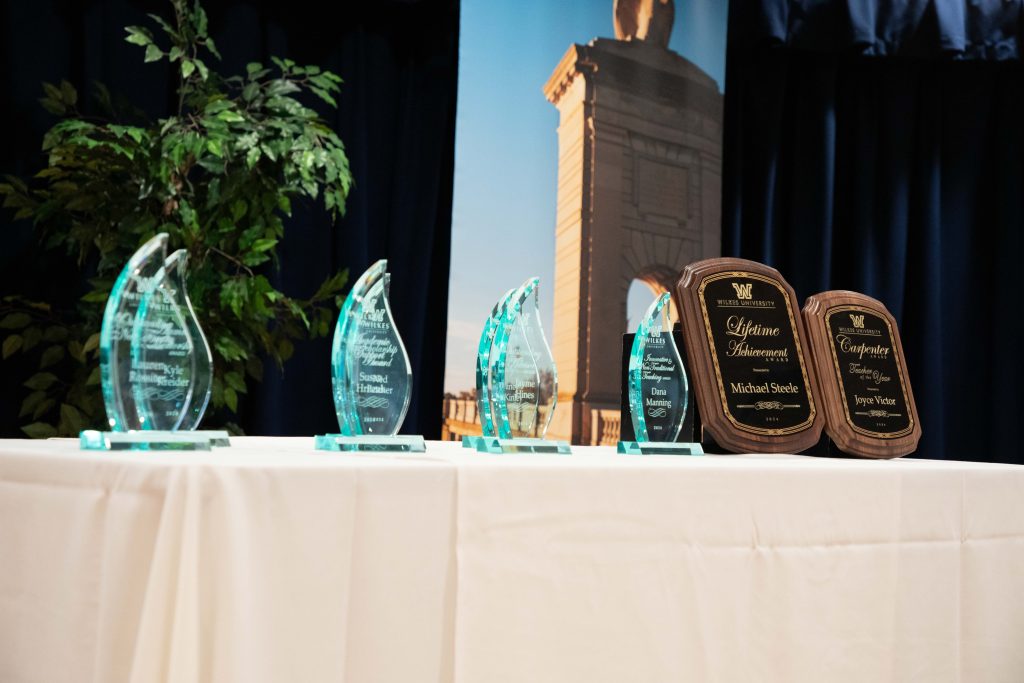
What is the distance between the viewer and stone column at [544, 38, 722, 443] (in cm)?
341

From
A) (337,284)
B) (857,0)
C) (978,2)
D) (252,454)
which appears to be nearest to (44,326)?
(337,284)

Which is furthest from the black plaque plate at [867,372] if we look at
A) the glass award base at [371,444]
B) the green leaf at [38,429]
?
the green leaf at [38,429]

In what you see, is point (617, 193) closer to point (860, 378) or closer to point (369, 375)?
point (860, 378)

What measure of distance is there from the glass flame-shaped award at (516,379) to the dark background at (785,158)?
6.64ft

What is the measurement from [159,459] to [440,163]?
9.06 feet

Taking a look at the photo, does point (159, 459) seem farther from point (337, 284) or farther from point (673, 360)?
point (337, 284)

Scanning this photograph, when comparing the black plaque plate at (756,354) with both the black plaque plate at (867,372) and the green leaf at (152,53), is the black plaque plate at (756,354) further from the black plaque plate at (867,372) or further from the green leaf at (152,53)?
the green leaf at (152,53)

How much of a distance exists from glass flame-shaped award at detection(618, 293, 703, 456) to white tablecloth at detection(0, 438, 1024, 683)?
90 mm

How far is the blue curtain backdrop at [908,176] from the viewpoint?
12.5 ft

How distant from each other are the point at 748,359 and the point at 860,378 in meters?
0.24

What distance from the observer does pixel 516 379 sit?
123cm

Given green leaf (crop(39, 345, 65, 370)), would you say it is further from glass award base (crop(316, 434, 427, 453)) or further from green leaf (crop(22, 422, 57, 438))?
glass award base (crop(316, 434, 427, 453))

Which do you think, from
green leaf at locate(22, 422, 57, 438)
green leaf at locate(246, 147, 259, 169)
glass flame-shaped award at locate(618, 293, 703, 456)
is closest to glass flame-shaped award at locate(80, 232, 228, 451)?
glass flame-shaped award at locate(618, 293, 703, 456)

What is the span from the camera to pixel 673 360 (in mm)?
1357
